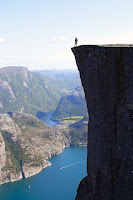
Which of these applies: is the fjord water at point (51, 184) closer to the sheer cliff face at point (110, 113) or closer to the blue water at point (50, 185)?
the blue water at point (50, 185)

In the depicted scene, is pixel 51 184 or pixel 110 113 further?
pixel 51 184

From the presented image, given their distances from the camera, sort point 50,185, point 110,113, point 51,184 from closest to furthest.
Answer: point 110,113 → point 50,185 → point 51,184

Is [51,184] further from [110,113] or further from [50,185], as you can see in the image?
[110,113]

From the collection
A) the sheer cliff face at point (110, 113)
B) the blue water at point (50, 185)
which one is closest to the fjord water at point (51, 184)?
the blue water at point (50, 185)

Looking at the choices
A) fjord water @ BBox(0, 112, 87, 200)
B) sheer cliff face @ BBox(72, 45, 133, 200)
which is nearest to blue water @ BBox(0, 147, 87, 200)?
fjord water @ BBox(0, 112, 87, 200)

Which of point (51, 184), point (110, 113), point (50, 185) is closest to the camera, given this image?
point (110, 113)

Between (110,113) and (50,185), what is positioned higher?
(110,113)

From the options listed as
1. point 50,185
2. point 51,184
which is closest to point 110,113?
point 50,185
